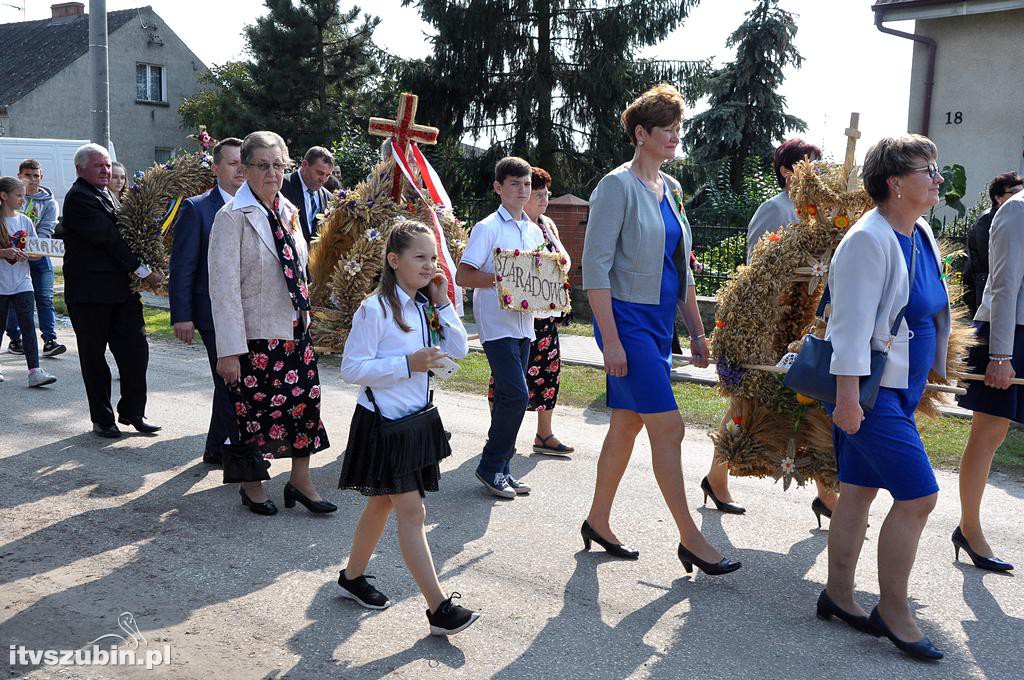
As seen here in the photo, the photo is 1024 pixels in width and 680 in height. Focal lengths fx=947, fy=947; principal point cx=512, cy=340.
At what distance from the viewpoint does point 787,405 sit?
460 centimetres

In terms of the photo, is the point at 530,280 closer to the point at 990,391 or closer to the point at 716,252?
the point at 990,391

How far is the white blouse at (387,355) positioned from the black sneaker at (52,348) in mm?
7695

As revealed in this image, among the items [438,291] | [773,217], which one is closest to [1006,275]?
[773,217]

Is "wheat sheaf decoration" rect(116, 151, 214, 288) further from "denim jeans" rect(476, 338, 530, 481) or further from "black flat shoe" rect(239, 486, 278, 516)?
"denim jeans" rect(476, 338, 530, 481)

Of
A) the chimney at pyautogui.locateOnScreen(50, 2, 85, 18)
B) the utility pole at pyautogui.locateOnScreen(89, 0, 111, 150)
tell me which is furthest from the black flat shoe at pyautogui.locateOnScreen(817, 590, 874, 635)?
the chimney at pyautogui.locateOnScreen(50, 2, 85, 18)

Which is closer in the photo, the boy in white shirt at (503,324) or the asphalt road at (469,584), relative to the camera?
the asphalt road at (469,584)

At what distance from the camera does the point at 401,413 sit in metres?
3.83

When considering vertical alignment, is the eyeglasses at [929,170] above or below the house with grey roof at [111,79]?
below

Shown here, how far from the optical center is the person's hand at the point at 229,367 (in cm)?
502

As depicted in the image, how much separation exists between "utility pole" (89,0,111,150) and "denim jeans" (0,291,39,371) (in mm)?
4374

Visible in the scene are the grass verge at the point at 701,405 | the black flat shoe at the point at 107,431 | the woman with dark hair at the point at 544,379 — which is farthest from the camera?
the black flat shoe at the point at 107,431

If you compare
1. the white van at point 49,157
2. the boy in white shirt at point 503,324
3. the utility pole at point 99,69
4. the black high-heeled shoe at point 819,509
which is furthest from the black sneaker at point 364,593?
the white van at point 49,157

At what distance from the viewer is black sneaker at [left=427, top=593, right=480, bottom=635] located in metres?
3.64

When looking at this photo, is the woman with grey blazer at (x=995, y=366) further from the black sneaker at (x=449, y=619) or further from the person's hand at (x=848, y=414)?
the black sneaker at (x=449, y=619)
